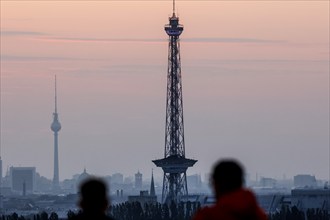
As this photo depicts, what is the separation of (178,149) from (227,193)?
181160 mm

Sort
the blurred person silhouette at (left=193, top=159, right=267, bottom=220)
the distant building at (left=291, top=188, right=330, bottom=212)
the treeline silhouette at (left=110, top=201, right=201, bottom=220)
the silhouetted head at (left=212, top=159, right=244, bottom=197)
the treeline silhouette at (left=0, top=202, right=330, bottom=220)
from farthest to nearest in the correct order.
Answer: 1. the distant building at (left=291, top=188, right=330, bottom=212)
2. the treeline silhouette at (left=110, top=201, right=201, bottom=220)
3. the treeline silhouette at (left=0, top=202, right=330, bottom=220)
4. the silhouetted head at (left=212, top=159, right=244, bottom=197)
5. the blurred person silhouette at (left=193, top=159, right=267, bottom=220)

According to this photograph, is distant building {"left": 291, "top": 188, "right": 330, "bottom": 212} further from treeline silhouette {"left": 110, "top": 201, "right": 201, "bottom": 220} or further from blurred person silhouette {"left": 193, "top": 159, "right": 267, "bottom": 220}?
blurred person silhouette {"left": 193, "top": 159, "right": 267, "bottom": 220}

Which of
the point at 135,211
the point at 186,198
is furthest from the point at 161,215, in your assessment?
the point at 186,198

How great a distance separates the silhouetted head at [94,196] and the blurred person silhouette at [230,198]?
30.7 inches

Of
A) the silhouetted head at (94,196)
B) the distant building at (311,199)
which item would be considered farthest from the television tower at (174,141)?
the silhouetted head at (94,196)

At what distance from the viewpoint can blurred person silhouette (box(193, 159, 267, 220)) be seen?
12.5m

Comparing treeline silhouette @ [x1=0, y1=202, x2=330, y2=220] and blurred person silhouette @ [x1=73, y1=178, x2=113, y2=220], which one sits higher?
blurred person silhouette @ [x1=73, y1=178, x2=113, y2=220]

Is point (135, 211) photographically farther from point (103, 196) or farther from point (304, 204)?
point (103, 196)

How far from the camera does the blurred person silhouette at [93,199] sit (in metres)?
12.9

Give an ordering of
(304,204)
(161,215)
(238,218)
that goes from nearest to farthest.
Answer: (238,218) < (161,215) < (304,204)

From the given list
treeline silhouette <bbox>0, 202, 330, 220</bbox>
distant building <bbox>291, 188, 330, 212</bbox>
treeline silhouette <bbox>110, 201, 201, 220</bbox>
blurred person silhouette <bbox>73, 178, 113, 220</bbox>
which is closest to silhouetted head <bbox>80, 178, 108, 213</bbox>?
blurred person silhouette <bbox>73, 178, 113, 220</bbox>

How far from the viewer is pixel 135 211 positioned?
147375mm

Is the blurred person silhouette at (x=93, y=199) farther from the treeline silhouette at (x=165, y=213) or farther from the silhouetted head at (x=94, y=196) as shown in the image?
the treeline silhouette at (x=165, y=213)

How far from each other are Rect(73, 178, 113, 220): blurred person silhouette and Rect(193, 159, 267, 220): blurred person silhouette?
0.75 metres
